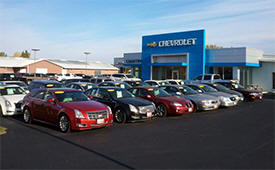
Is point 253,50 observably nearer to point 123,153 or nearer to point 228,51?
point 228,51

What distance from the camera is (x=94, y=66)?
69375 millimetres

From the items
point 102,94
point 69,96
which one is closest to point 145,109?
point 102,94

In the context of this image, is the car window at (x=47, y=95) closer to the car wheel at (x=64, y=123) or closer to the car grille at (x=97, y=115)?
the car wheel at (x=64, y=123)

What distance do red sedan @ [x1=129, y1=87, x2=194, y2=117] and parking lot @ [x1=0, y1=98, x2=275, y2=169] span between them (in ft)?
5.30

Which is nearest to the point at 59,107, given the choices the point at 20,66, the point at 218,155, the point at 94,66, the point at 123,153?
the point at 123,153

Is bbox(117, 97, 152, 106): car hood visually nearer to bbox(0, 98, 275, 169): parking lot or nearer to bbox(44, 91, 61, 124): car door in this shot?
bbox(0, 98, 275, 169): parking lot

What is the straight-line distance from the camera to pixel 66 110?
9516mm

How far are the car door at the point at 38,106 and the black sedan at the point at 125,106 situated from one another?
9.33 ft

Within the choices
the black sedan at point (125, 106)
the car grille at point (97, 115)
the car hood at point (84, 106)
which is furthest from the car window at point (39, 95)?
the black sedan at point (125, 106)

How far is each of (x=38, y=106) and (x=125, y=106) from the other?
348cm

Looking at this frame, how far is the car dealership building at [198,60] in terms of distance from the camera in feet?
103

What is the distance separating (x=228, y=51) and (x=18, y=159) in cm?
2875

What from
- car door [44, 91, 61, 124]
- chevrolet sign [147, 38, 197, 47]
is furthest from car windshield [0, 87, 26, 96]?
chevrolet sign [147, 38, 197, 47]

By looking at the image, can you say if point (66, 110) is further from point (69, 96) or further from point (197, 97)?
point (197, 97)
